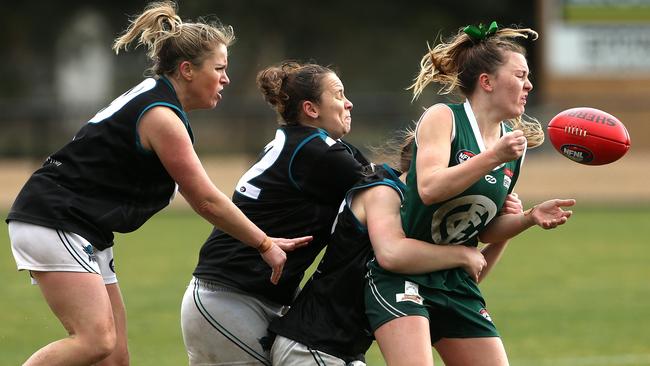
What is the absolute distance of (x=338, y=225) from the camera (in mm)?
4949

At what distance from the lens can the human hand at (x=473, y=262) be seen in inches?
190

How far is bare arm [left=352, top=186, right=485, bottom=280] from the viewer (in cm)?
473

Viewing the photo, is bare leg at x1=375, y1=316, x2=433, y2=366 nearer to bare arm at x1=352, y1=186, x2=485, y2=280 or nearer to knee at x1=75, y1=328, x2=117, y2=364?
bare arm at x1=352, y1=186, x2=485, y2=280

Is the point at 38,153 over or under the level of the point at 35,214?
under

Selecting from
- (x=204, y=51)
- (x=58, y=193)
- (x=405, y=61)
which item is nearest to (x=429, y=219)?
(x=204, y=51)

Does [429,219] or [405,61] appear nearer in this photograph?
[429,219]

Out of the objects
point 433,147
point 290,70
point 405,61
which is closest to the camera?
point 433,147

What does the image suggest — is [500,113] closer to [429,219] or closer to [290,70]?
[429,219]

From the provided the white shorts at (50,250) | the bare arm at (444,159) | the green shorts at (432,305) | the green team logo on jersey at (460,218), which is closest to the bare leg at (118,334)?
the white shorts at (50,250)

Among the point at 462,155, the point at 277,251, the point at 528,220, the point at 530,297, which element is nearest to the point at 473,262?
the point at 528,220

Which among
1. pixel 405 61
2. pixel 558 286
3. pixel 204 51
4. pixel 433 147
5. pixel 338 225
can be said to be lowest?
pixel 405 61

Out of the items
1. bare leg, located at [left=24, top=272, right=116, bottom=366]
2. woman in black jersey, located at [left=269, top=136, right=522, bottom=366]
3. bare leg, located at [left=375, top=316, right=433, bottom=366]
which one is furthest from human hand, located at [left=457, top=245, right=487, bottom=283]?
bare leg, located at [left=24, top=272, right=116, bottom=366]

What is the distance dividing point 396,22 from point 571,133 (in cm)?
3402

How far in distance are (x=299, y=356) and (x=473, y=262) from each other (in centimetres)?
79
